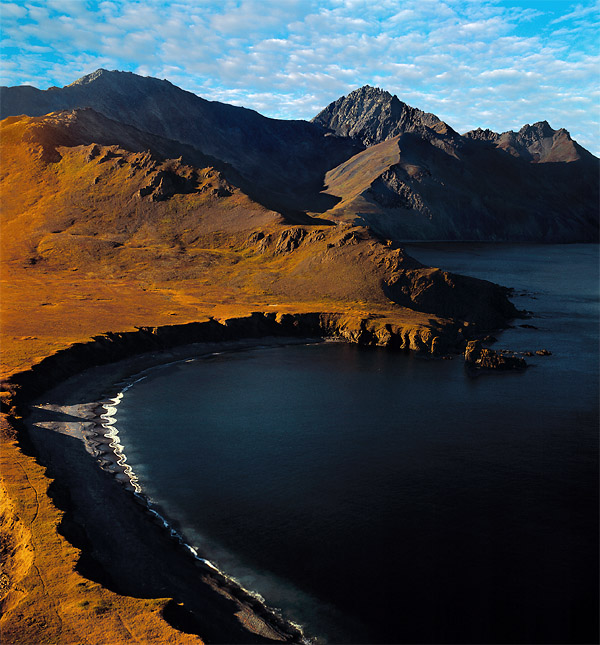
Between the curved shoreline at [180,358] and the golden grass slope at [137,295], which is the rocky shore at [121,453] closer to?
the curved shoreline at [180,358]

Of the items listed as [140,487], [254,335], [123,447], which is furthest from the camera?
[254,335]

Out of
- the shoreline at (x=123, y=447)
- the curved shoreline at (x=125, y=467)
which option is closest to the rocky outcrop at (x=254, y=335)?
the shoreline at (x=123, y=447)

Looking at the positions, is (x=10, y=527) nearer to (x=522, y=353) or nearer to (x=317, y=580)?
(x=317, y=580)

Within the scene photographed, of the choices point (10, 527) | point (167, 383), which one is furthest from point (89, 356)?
point (10, 527)

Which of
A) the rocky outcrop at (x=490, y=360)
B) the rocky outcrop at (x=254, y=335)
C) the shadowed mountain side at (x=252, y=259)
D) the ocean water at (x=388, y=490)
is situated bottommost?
the ocean water at (x=388, y=490)

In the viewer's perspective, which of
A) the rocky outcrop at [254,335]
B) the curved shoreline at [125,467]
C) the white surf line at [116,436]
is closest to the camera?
the curved shoreline at [125,467]

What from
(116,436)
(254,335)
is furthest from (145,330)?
(116,436)

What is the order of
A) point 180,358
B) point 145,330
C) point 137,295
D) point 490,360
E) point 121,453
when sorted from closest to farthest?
1. point 121,453
2. point 490,360
3. point 180,358
4. point 145,330
5. point 137,295

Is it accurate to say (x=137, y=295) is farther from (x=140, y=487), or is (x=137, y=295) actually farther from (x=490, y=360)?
A: (x=140, y=487)

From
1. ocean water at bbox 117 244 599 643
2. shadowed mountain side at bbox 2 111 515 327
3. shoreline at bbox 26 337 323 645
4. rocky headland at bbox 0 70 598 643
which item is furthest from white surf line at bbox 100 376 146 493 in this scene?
shadowed mountain side at bbox 2 111 515 327
